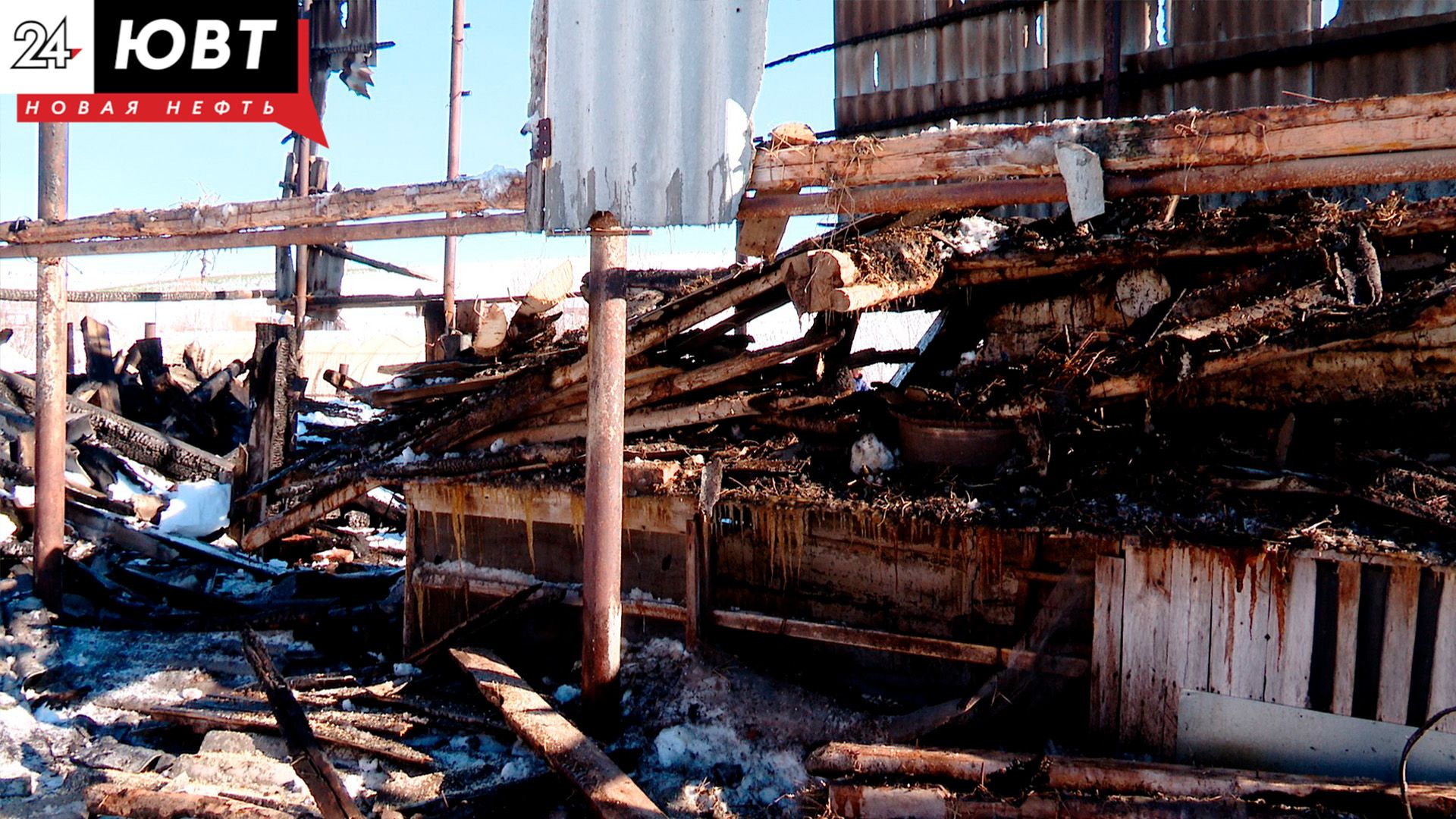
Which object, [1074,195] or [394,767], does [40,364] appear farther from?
[1074,195]

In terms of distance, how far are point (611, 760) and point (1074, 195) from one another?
11.6 feet

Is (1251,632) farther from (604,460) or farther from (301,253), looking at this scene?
(301,253)

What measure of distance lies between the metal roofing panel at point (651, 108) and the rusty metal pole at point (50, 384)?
530 cm

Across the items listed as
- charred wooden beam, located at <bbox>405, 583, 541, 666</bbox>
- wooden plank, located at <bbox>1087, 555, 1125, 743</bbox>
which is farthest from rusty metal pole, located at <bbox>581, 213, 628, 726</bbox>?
wooden plank, located at <bbox>1087, 555, 1125, 743</bbox>

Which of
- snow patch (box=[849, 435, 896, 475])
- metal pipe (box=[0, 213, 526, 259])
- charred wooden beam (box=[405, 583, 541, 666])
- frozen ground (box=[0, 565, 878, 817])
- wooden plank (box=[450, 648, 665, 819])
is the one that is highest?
metal pipe (box=[0, 213, 526, 259])

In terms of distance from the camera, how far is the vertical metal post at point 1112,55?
9.25m

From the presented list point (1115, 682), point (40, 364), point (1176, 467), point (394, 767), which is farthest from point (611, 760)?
point (40, 364)

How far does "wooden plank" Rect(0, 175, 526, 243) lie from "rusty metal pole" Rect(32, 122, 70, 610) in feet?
1.06

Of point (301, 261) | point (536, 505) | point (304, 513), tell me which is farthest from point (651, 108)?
point (301, 261)

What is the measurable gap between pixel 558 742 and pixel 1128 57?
26.6 feet

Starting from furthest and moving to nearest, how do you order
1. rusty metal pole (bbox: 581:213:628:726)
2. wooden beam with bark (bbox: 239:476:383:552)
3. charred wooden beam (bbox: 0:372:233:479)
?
charred wooden beam (bbox: 0:372:233:479)
wooden beam with bark (bbox: 239:476:383:552)
rusty metal pole (bbox: 581:213:628:726)

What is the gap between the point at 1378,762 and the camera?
14.9ft

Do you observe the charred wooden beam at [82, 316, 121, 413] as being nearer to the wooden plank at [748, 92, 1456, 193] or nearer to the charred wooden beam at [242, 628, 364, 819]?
the charred wooden beam at [242, 628, 364, 819]

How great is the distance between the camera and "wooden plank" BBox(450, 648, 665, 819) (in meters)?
4.69
